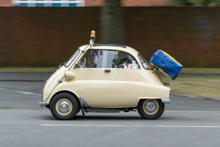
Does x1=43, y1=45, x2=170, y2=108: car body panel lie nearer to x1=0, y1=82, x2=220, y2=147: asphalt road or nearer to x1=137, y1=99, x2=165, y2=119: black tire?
x1=137, y1=99, x2=165, y2=119: black tire

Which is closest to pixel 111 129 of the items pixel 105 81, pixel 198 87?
pixel 105 81

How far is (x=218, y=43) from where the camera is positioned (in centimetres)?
2339

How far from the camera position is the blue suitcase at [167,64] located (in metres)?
9.11

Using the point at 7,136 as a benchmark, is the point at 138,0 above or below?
above

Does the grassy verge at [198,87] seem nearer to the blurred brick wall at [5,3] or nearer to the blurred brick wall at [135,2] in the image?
the blurred brick wall at [135,2]

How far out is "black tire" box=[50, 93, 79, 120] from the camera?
8953 millimetres

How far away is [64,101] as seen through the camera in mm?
8984

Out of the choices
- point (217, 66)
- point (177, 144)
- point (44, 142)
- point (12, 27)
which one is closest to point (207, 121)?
point (177, 144)

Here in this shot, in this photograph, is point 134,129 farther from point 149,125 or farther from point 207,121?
point 207,121

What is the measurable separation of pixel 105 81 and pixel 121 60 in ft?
1.92

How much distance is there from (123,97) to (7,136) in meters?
2.73

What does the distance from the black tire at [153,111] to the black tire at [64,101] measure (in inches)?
54.3

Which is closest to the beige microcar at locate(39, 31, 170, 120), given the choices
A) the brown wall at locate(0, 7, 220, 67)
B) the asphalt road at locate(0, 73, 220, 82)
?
the asphalt road at locate(0, 73, 220, 82)

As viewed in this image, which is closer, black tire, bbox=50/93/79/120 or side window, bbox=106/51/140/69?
black tire, bbox=50/93/79/120
